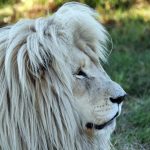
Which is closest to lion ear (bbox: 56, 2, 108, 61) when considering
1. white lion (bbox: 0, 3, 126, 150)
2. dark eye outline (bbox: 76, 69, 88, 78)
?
white lion (bbox: 0, 3, 126, 150)

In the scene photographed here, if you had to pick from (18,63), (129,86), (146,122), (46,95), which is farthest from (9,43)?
(129,86)

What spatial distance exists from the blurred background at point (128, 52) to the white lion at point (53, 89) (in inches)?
18.0

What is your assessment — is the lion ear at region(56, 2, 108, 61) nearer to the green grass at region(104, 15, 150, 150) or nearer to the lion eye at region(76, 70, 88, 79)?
the lion eye at region(76, 70, 88, 79)

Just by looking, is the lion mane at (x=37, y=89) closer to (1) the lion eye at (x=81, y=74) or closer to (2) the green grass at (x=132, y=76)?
(1) the lion eye at (x=81, y=74)

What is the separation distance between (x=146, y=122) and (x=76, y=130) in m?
1.78

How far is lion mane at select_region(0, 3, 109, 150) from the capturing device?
280 centimetres

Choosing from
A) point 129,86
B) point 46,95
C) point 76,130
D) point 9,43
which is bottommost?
point 129,86

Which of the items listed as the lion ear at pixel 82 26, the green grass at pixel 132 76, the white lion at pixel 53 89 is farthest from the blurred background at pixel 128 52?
the white lion at pixel 53 89

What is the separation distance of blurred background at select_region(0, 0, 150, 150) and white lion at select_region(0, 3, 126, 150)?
458 millimetres

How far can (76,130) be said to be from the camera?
9.68 feet

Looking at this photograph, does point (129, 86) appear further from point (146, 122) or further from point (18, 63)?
point (18, 63)

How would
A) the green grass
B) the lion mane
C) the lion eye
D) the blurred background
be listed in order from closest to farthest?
1. the lion mane
2. the lion eye
3. the green grass
4. the blurred background

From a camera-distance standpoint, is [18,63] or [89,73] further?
[89,73]

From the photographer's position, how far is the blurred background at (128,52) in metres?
4.50
